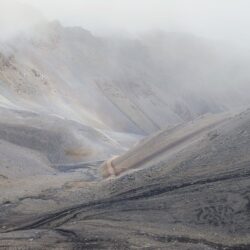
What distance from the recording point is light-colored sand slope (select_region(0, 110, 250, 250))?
20.9 m

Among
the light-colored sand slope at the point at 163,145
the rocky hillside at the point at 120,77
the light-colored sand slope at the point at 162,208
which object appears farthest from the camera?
the rocky hillside at the point at 120,77

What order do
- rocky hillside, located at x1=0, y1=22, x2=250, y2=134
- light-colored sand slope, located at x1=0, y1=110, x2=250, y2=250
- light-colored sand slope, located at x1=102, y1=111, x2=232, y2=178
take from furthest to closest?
rocky hillside, located at x1=0, y1=22, x2=250, y2=134 → light-colored sand slope, located at x1=102, y1=111, x2=232, y2=178 → light-colored sand slope, located at x1=0, y1=110, x2=250, y2=250

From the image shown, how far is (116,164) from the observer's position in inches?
1529

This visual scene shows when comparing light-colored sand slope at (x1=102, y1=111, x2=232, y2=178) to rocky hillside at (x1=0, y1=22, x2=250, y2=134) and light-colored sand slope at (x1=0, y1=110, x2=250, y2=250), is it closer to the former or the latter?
light-colored sand slope at (x1=0, y1=110, x2=250, y2=250)

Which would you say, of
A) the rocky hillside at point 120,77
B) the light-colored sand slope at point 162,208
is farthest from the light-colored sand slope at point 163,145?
the rocky hillside at point 120,77

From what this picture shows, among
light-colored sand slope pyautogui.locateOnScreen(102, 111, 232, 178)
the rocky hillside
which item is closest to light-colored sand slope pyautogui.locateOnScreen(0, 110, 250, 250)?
light-colored sand slope pyautogui.locateOnScreen(102, 111, 232, 178)

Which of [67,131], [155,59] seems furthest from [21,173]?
[155,59]

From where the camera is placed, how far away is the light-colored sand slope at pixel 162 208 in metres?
20.9

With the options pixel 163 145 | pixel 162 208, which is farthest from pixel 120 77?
pixel 162 208

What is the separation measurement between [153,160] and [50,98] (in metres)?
36.4

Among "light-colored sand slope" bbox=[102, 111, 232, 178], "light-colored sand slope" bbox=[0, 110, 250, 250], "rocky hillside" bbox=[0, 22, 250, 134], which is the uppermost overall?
"rocky hillside" bbox=[0, 22, 250, 134]

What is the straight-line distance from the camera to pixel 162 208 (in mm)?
23562

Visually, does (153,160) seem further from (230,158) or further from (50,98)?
(50,98)

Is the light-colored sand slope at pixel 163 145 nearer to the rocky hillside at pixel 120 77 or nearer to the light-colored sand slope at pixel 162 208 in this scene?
the light-colored sand slope at pixel 162 208
